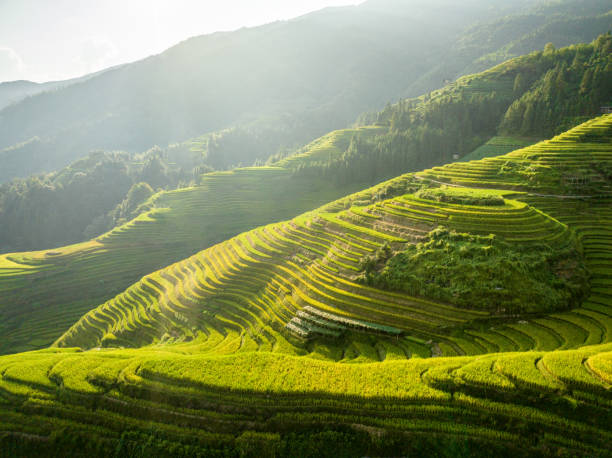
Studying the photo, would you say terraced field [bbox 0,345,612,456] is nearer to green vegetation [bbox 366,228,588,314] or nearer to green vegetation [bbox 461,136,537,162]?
green vegetation [bbox 366,228,588,314]

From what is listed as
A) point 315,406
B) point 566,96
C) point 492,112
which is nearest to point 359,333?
point 315,406

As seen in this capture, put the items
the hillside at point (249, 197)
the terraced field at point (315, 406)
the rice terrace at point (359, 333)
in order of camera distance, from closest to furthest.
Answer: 1. the terraced field at point (315, 406)
2. the rice terrace at point (359, 333)
3. the hillside at point (249, 197)

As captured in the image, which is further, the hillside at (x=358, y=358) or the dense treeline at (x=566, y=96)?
the dense treeline at (x=566, y=96)

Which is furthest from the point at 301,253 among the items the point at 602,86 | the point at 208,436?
the point at 602,86

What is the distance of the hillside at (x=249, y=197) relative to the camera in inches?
1986

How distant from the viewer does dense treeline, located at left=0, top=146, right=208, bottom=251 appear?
10656 centimetres

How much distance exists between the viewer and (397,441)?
11.4 m

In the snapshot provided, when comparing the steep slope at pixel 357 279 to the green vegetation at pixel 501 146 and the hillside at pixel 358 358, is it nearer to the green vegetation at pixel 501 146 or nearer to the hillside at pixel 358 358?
the hillside at pixel 358 358

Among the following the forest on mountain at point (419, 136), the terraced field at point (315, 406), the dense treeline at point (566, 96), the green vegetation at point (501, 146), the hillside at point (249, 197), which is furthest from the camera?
the forest on mountain at point (419, 136)

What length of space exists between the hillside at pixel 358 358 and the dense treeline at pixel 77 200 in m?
77.4

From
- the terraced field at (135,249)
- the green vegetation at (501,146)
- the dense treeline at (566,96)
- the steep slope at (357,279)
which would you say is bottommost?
the terraced field at (135,249)

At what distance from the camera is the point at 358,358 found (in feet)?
59.2

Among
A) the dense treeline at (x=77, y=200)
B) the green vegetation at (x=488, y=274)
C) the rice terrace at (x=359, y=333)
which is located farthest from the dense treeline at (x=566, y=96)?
the dense treeline at (x=77, y=200)

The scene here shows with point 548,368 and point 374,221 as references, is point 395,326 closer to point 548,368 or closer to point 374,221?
point 548,368
